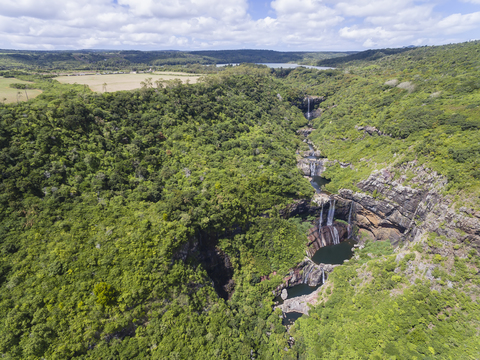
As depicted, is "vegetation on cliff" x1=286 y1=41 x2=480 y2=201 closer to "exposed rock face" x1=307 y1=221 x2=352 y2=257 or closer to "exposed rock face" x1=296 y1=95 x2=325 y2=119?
"exposed rock face" x1=296 y1=95 x2=325 y2=119

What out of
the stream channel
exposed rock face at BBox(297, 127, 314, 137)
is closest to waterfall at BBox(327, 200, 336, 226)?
the stream channel

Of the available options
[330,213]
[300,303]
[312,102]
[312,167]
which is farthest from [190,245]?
[312,102]

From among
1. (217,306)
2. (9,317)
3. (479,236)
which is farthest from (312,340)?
(9,317)

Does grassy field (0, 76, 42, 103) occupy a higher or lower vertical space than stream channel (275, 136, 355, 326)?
higher

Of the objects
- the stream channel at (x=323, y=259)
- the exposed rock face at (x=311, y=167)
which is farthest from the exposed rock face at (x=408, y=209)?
the exposed rock face at (x=311, y=167)

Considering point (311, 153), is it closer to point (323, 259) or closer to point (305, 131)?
point (305, 131)

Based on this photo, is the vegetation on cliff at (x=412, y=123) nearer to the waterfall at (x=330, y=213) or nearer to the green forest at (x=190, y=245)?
the green forest at (x=190, y=245)

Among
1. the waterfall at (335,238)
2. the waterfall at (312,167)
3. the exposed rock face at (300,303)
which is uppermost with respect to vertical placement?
the waterfall at (312,167)

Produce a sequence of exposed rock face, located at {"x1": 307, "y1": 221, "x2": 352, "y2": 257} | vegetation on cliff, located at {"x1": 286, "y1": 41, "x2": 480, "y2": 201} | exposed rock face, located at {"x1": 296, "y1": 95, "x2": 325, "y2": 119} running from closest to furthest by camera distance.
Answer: vegetation on cliff, located at {"x1": 286, "y1": 41, "x2": 480, "y2": 201} → exposed rock face, located at {"x1": 307, "y1": 221, "x2": 352, "y2": 257} → exposed rock face, located at {"x1": 296, "y1": 95, "x2": 325, "y2": 119}
